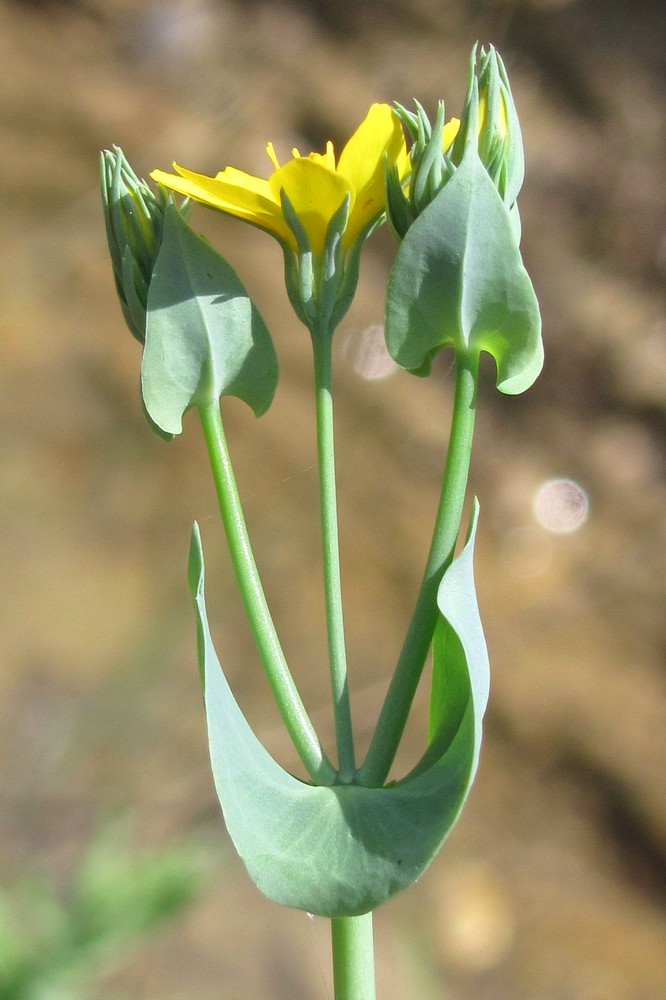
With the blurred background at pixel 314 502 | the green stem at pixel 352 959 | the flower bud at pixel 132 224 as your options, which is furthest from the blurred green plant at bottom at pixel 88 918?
the flower bud at pixel 132 224

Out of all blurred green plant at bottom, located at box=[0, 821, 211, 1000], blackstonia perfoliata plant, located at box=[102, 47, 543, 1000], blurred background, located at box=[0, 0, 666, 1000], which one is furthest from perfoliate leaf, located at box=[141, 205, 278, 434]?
blurred background, located at box=[0, 0, 666, 1000]

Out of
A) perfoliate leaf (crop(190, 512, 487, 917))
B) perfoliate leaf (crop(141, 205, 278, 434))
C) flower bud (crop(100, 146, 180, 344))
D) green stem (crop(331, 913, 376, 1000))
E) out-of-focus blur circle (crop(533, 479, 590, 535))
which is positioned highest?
flower bud (crop(100, 146, 180, 344))

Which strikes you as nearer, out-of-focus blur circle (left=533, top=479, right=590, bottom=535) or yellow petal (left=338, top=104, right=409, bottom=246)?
yellow petal (left=338, top=104, right=409, bottom=246)

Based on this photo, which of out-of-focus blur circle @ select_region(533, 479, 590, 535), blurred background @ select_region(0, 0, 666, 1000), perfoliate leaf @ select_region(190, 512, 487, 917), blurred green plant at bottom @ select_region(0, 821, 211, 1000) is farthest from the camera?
out-of-focus blur circle @ select_region(533, 479, 590, 535)

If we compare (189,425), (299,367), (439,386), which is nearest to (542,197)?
(439,386)

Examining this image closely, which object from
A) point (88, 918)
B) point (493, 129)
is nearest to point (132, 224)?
point (493, 129)

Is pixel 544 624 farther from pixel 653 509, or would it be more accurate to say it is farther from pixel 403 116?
pixel 403 116

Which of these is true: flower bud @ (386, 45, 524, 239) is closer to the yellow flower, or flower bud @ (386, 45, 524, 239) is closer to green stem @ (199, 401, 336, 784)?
the yellow flower
